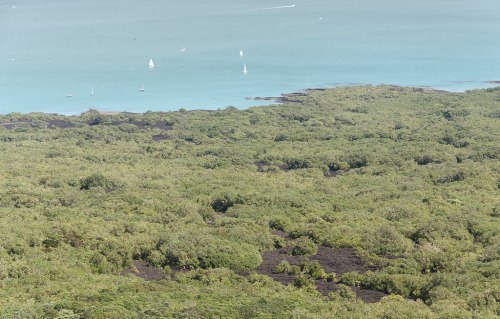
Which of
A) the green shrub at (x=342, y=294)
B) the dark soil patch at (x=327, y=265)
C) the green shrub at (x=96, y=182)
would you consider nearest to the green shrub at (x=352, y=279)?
the dark soil patch at (x=327, y=265)

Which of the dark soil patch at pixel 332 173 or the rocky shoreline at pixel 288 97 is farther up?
the rocky shoreline at pixel 288 97

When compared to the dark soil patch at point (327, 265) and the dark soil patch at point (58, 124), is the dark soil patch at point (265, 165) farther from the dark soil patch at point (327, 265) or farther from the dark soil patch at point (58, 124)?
the dark soil patch at point (58, 124)

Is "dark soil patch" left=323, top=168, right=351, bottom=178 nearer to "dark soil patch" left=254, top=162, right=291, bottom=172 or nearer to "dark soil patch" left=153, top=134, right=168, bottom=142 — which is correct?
"dark soil patch" left=254, top=162, right=291, bottom=172

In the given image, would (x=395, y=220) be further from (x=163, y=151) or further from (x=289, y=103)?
(x=289, y=103)

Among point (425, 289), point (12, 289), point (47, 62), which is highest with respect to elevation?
point (47, 62)

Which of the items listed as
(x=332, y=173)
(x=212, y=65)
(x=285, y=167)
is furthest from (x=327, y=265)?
(x=212, y=65)

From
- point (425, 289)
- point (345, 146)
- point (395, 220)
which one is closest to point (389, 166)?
point (345, 146)

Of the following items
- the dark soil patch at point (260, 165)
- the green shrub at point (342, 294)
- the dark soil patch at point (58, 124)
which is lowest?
the green shrub at point (342, 294)

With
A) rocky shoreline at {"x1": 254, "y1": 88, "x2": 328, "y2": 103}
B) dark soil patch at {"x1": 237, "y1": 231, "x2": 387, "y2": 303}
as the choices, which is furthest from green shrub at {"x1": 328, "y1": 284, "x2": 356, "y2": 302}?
rocky shoreline at {"x1": 254, "y1": 88, "x2": 328, "y2": 103}
